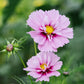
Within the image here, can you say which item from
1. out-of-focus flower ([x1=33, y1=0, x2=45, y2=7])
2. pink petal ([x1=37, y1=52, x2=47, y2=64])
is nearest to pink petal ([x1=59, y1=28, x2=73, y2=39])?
pink petal ([x1=37, y1=52, x2=47, y2=64])

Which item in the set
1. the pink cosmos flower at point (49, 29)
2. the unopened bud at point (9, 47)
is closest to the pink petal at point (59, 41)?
the pink cosmos flower at point (49, 29)

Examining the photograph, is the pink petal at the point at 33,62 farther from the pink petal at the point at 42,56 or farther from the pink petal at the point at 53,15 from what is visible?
the pink petal at the point at 53,15

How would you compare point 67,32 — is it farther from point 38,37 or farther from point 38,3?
point 38,3

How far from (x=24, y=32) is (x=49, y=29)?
101cm

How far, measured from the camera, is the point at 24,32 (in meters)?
2.05

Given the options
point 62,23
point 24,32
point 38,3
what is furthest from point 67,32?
point 38,3

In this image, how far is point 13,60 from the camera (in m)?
2.37

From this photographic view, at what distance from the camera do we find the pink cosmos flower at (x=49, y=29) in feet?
3.21

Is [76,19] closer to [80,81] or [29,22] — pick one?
[80,81]

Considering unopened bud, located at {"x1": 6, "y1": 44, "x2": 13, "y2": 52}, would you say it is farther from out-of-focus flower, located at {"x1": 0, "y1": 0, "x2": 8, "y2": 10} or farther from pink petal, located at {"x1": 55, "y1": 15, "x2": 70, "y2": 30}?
out-of-focus flower, located at {"x1": 0, "y1": 0, "x2": 8, "y2": 10}

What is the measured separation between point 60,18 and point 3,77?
1495 mm

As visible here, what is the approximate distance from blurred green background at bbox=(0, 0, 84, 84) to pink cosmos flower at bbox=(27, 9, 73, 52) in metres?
0.90

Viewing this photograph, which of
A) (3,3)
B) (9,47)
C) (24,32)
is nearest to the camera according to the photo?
(9,47)

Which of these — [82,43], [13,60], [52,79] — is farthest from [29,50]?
[52,79]
